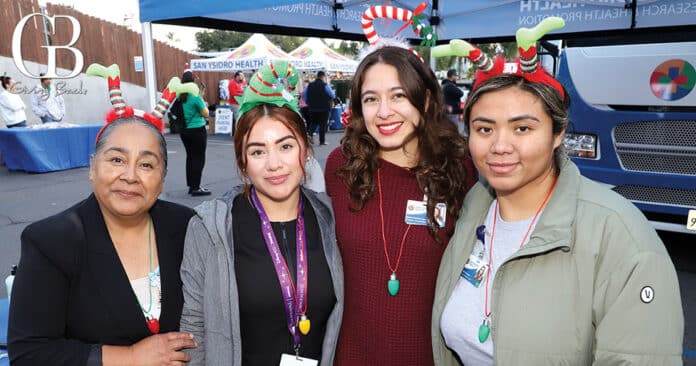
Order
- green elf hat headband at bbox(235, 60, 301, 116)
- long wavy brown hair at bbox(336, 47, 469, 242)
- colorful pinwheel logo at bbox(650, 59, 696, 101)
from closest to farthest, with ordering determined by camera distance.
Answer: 1. green elf hat headband at bbox(235, 60, 301, 116)
2. long wavy brown hair at bbox(336, 47, 469, 242)
3. colorful pinwheel logo at bbox(650, 59, 696, 101)

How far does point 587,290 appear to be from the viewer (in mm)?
1399

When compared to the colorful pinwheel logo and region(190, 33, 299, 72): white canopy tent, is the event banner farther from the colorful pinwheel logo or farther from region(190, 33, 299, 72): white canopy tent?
region(190, 33, 299, 72): white canopy tent

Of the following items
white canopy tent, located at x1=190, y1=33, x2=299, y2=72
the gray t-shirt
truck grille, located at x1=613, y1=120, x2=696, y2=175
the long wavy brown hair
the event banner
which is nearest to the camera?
the gray t-shirt

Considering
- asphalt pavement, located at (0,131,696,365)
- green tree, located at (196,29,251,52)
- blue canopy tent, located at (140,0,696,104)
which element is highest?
green tree, located at (196,29,251,52)

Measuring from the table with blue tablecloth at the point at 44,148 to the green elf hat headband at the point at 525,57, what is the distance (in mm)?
9990

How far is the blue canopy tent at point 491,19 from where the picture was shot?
14.3ft

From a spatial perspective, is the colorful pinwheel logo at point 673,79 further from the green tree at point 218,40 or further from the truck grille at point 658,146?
the green tree at point 218,40

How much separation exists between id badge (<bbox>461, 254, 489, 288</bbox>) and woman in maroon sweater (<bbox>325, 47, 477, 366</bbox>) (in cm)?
22

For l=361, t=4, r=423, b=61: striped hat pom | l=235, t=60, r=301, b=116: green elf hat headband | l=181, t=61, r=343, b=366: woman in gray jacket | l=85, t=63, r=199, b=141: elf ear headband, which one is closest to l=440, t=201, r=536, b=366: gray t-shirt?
l=181, t=61, r=343, b=366: woman in gray jacket

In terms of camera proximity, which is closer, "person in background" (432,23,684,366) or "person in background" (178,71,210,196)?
"person in background" (432,23,684,366)

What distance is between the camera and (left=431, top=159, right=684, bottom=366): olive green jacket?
4.33ft

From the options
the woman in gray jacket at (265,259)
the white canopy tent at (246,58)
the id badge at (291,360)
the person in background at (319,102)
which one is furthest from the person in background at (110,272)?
the white canopy tent at (246,58)

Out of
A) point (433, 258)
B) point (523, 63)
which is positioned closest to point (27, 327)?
point (433, 258)

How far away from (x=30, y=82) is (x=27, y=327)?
14.4 m
